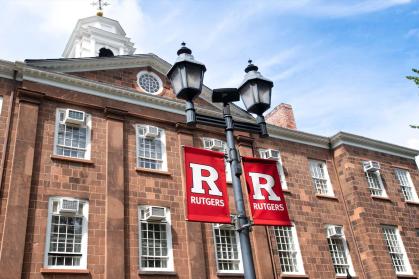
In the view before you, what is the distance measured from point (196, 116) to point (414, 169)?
20275mm

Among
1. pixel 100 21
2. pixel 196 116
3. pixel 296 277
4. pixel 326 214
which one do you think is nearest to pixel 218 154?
pixel 196 116

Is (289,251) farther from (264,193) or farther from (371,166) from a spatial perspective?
(264,193)

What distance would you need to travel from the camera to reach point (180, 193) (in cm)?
1579

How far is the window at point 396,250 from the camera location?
19.5m

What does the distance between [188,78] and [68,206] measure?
309 inches

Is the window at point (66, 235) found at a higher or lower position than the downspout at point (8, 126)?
lower

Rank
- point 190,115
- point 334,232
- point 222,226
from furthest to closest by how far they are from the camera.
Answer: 1. point 334,232
2. point 222,226
3. point 190,115

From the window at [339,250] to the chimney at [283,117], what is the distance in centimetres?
609

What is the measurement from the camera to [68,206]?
43.1 feet

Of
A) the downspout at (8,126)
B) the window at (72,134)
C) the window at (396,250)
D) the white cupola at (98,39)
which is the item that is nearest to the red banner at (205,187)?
the downspout at (8,126)

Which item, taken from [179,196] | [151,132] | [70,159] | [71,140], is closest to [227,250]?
[179,196]

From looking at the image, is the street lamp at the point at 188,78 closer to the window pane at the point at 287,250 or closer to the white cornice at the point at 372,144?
the window pane at the point at 287,250

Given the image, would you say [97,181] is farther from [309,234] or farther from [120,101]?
[309,234]

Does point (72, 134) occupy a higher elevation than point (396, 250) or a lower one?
higher
